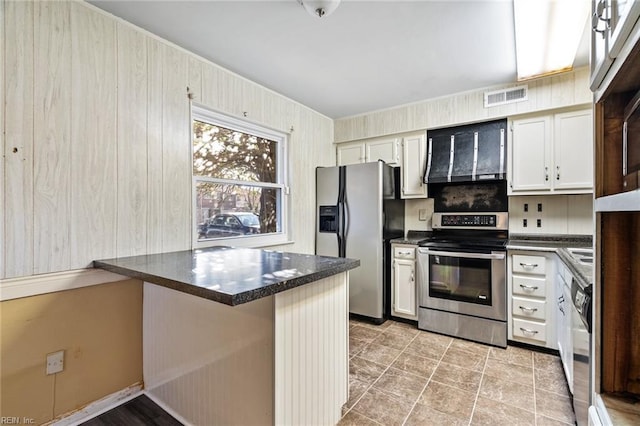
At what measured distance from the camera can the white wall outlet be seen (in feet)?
5.53

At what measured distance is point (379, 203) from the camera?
10.5 ft

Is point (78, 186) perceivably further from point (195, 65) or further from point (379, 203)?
point (379, 203)

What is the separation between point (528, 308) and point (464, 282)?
54 cm

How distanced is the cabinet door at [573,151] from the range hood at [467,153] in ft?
1.38

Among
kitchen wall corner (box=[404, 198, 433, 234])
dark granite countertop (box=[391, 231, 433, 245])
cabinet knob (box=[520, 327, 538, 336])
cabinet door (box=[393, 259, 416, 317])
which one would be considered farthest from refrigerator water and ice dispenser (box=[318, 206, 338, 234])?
cabinet knob (box=[520, 327, 538, 336])

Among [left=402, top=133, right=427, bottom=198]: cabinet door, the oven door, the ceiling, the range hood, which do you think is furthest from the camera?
[left=402, top=133, right=427, bottom=198]: cabinet door

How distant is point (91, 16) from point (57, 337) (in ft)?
6.36

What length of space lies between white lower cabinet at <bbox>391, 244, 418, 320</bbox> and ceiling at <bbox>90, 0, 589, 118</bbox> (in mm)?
1716

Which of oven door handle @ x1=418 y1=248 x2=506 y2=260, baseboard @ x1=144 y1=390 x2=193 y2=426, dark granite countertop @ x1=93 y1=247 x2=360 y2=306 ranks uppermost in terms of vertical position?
dark granite countertop @ x1=93 y1=247 x2=360 y2=306

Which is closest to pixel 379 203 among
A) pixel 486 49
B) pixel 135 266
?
pixel 486 49

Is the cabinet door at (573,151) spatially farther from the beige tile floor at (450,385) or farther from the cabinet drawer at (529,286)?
the beige tile floor at (450,385)

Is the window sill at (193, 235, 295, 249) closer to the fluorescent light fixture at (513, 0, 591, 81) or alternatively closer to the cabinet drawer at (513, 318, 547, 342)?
the cabinet drawer at (513, 318, 547, 342)

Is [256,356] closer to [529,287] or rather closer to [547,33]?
[529,287]

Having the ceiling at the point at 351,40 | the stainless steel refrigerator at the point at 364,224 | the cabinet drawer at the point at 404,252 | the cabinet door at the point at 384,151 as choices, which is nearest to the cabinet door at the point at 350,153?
the cabinet door at the point at 384,151
